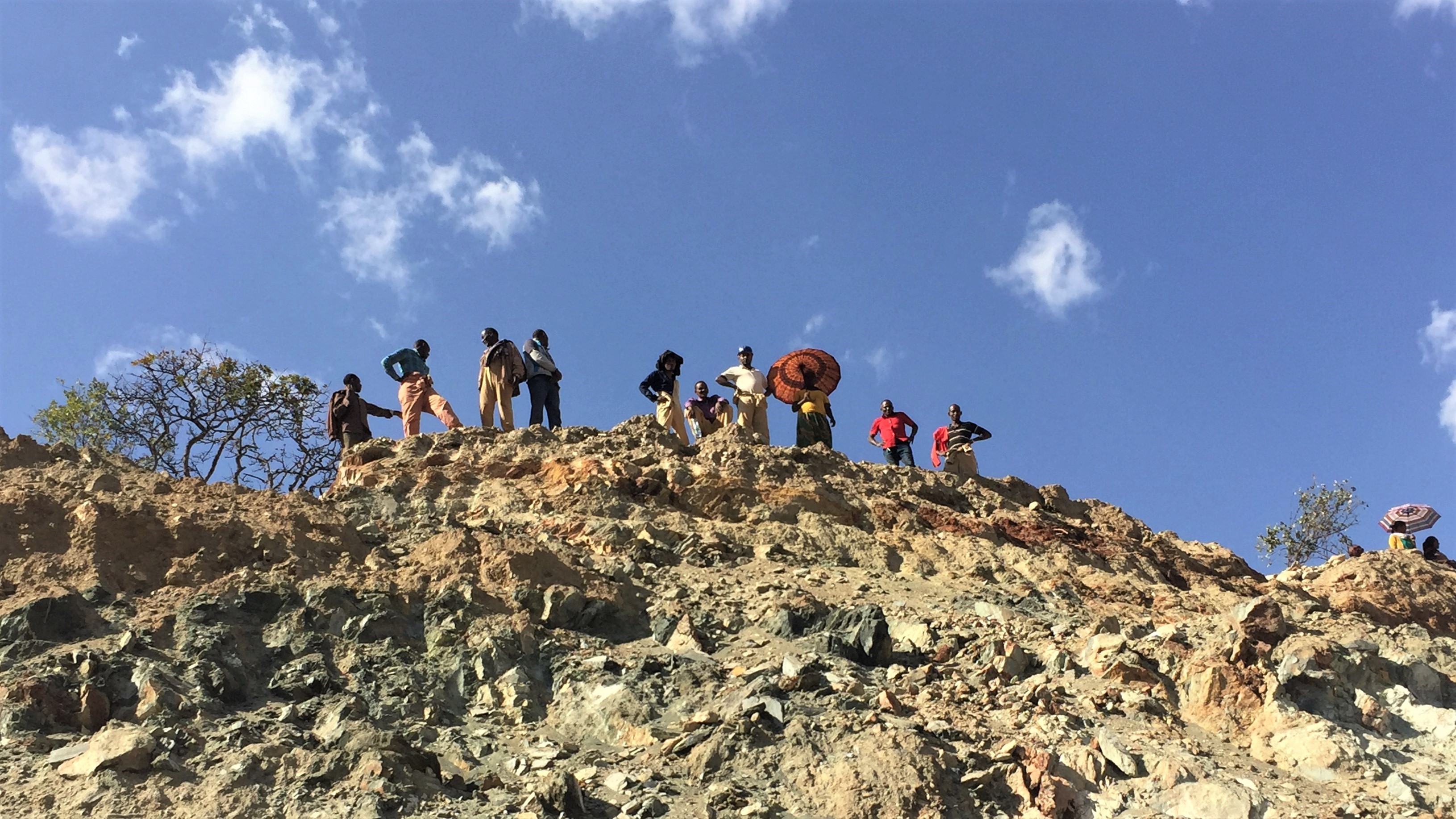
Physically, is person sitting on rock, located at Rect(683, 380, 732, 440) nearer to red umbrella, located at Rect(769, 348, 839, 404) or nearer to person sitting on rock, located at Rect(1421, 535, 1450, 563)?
red umbrella, located at Rect(769, 348, 839, 404)

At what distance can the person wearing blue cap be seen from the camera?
43.2 ft

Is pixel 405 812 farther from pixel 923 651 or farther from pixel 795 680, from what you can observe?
pixel 923 651

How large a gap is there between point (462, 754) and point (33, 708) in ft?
7.25

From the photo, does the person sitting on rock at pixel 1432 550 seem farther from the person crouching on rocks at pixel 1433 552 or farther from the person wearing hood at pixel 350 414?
the person wearing hood at pixel 350 414

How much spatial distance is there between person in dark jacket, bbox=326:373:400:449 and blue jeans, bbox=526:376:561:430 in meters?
1.52

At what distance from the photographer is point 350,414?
12094 mm

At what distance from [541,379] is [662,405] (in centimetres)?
127

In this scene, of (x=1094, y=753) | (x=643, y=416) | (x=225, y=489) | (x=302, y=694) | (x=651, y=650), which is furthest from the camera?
(x=643, y=416)

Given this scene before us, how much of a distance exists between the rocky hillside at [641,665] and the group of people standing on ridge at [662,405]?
181 cm

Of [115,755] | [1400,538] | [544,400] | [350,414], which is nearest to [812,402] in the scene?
[544,400]

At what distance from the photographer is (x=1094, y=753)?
638 centimetres

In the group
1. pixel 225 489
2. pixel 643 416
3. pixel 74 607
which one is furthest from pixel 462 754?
pixel 643 416

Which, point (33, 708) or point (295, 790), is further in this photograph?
point (33, 708)

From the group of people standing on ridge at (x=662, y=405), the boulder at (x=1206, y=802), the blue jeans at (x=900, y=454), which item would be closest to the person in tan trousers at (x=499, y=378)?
the group of people standing on ridge at (x=662, y=405)
